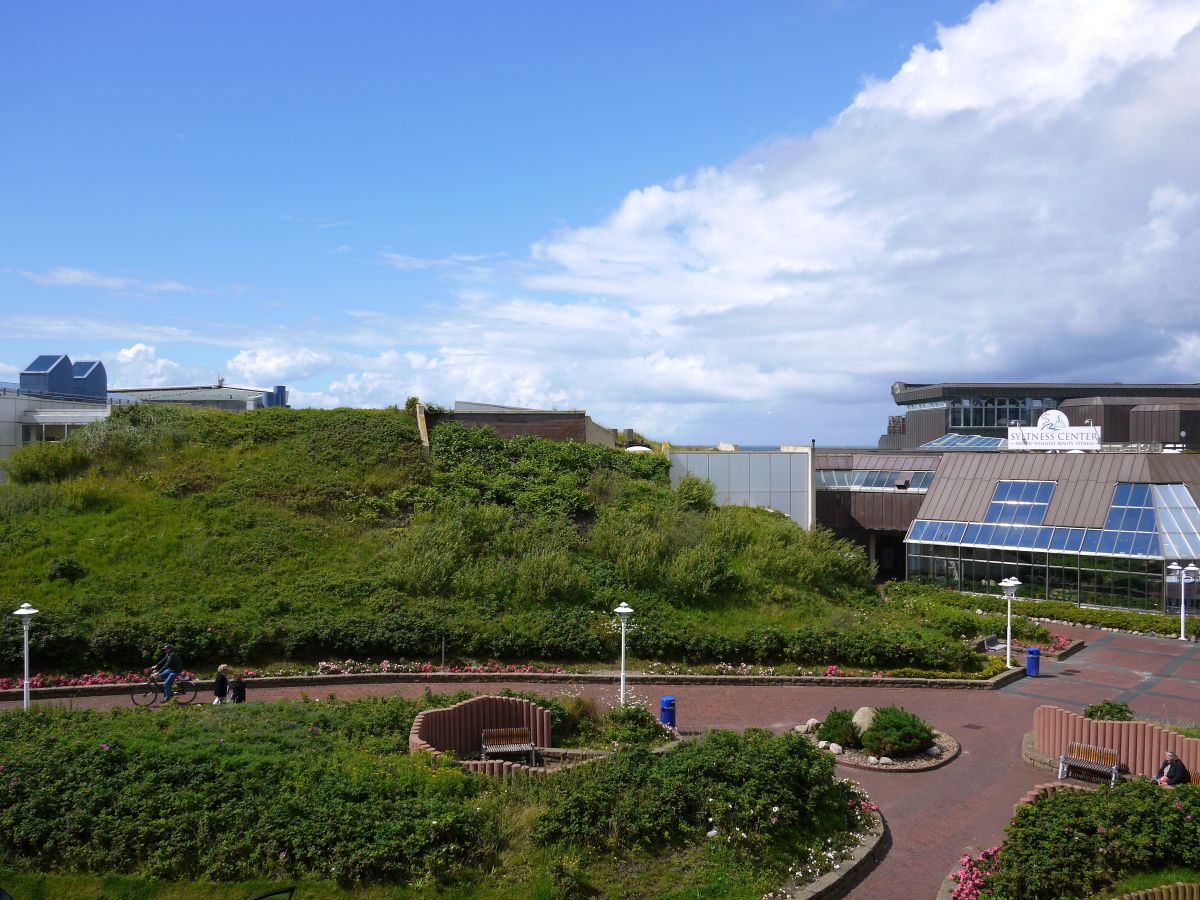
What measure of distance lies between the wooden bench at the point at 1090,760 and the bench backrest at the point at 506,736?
8659mm

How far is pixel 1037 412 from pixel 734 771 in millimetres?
56518

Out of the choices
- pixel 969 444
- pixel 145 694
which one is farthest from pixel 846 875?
pixel 969 444

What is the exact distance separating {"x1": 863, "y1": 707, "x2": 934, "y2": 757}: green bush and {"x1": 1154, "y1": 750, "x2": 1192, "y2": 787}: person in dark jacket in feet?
11.2

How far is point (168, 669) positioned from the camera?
16.9m

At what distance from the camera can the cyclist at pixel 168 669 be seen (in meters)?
16.7

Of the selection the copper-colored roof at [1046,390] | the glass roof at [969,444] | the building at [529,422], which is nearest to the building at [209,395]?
the building at [529,422]

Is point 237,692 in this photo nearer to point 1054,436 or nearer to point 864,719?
point 864,719

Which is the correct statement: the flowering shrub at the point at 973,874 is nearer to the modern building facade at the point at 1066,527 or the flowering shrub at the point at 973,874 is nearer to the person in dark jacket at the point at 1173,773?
the person in dark jacket at the point at 1173,773

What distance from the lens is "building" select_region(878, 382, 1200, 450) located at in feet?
167

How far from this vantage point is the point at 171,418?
30.9m

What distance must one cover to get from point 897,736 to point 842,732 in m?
0.94

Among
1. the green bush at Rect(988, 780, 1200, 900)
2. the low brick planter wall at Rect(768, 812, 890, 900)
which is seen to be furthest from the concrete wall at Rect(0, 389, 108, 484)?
the green bush at Rect(988, 780, 1200, 900)

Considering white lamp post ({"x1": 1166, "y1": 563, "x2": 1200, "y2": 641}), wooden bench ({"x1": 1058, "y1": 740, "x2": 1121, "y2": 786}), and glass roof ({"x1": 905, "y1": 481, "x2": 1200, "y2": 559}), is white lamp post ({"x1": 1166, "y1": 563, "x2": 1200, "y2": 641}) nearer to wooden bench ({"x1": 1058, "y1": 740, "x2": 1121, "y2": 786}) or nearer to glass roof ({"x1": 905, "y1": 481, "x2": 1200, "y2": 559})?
glass roof ({"x1": 905, "y1": 481, "x2": 1200, "y2": 559})

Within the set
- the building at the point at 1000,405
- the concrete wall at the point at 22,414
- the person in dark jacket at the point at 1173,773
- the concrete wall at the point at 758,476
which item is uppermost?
the building at the point at 1000,405
